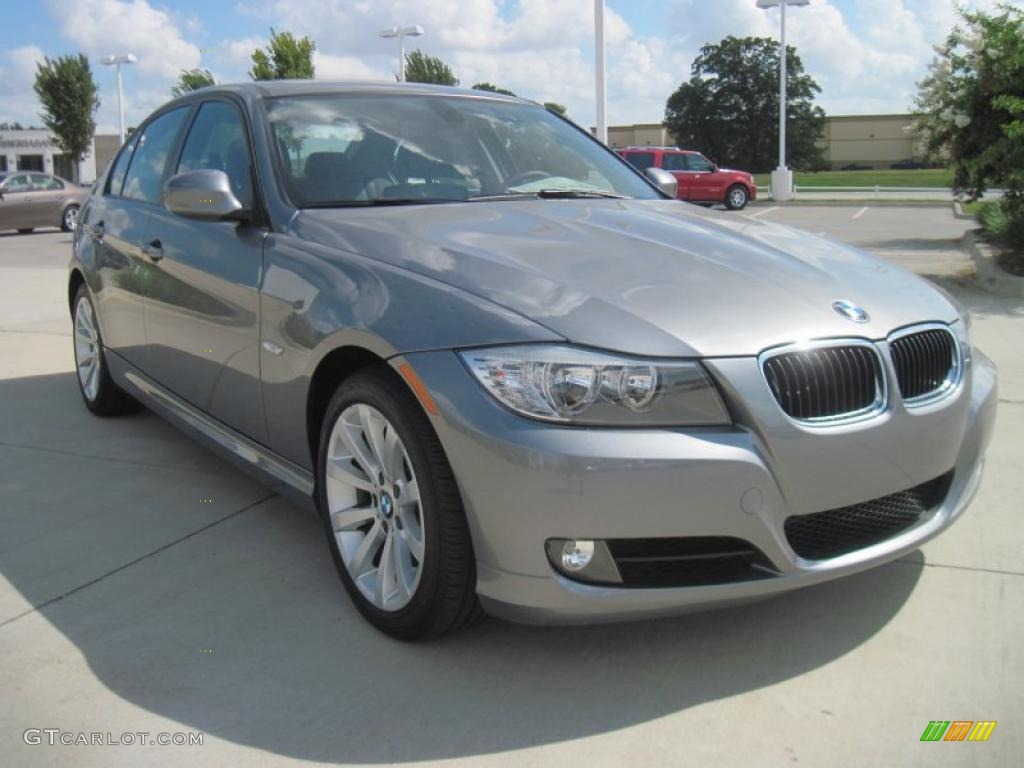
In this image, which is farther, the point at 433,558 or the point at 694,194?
the point at 694,194

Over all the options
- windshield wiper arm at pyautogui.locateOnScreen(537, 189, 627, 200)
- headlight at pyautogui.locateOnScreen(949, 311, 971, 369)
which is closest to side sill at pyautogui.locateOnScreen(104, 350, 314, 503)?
windshield wiper arm at pyautogui.locateOnScreen(537, 189, 627, 200)

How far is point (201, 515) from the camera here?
3.98 metres

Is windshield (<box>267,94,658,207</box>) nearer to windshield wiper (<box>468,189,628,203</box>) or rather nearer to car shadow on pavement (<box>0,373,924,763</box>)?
windshield wiper (<box>468,189,628,203</box>)

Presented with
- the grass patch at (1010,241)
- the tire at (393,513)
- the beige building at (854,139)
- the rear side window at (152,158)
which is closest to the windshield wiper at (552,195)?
the tire at (393,513)

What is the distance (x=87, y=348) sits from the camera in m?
5.51

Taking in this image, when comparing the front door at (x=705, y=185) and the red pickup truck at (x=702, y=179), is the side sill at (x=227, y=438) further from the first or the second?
the front door at (x=705, y=185)

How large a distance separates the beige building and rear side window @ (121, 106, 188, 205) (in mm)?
74818

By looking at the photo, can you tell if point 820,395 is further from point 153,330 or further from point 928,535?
point 153,330

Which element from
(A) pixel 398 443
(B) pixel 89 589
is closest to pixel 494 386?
(A) pixel 398 443

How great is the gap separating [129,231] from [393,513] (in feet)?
8.34

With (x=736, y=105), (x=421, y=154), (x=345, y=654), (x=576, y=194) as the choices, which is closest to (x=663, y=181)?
(x=576, y=194)

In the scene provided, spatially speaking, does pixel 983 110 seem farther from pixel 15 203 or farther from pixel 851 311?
pixel 15 203

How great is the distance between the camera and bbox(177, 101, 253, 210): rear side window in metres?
3.71

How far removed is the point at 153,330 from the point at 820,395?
9.63 ft
